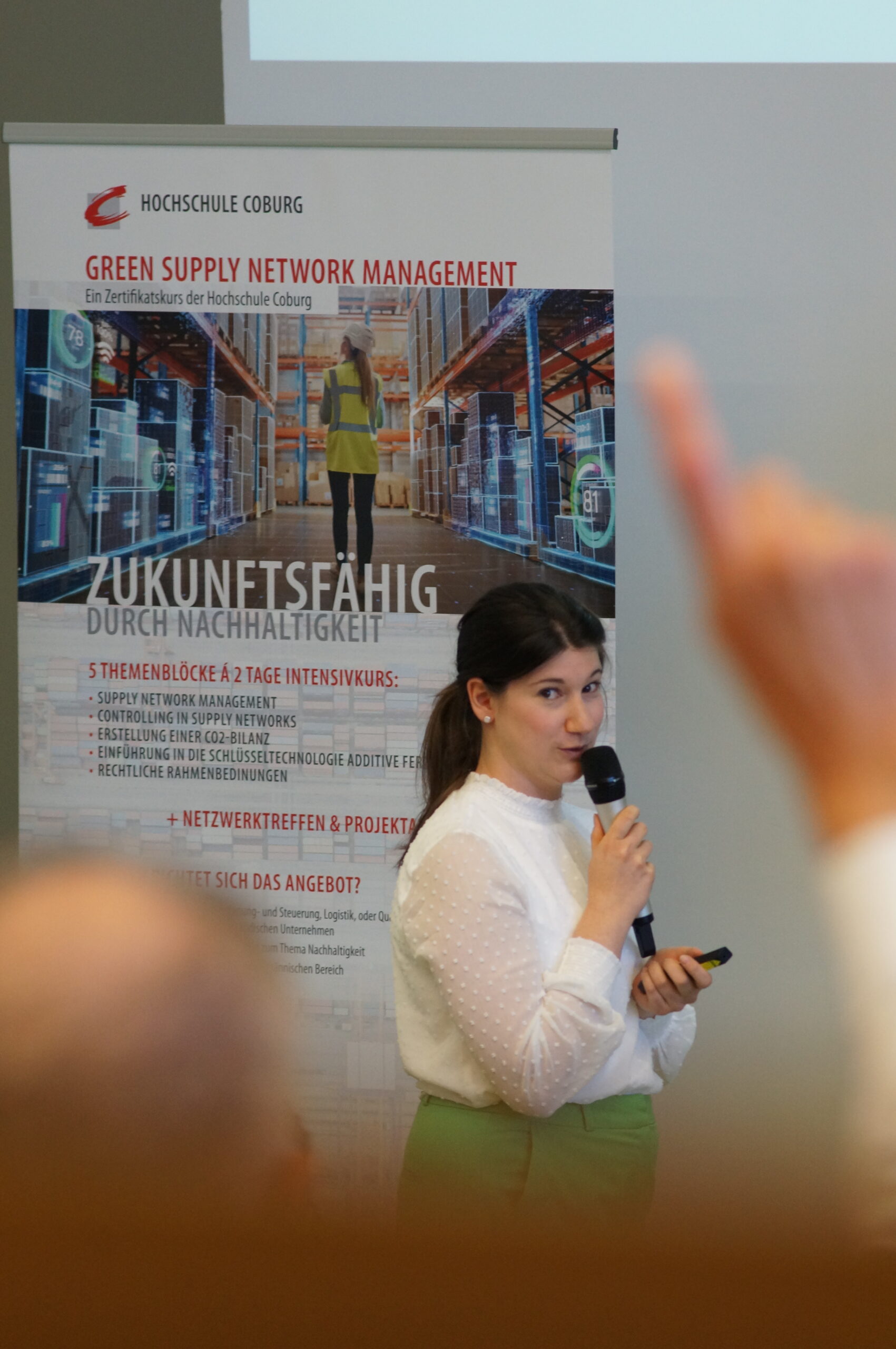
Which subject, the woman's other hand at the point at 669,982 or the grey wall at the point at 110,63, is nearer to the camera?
the woman's other hand at the point at 669,982

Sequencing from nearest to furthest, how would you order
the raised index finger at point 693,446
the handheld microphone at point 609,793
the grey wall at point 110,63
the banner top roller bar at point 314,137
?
the raised index finger at point 693,446 < the handheld microphone at point 609,793 < the banner top roller bar at point 314,137 < the grey wall at point 110,63

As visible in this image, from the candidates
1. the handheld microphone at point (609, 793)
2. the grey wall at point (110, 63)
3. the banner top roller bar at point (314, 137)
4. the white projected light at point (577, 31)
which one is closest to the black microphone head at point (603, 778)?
the handheld microphone at point (609, 793)

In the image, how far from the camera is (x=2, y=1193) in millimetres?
256

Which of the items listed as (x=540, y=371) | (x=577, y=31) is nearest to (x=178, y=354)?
(x=540, y=371)

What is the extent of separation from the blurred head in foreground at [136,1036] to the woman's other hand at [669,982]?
40.4 inches

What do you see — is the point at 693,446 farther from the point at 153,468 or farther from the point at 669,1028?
the point at 153,468

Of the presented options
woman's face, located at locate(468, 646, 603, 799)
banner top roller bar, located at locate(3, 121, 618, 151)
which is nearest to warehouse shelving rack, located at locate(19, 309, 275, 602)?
banner top roller bar, located at locate(3, 121, 618, 151)

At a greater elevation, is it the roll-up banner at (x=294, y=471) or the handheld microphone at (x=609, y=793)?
the roll-up banner at (x=294, y=471)

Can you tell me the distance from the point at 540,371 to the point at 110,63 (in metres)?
1.57

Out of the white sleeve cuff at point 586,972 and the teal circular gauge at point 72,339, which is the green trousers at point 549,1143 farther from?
the teal circular gauge at point 72,339

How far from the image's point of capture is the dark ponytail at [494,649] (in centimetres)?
153

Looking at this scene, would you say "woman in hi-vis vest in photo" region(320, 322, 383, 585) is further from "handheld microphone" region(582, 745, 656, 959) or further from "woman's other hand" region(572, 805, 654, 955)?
"woman's other hand" region(572, 805, 654, 955)

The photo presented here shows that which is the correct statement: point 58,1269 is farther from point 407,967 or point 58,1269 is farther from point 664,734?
A: point 664,734

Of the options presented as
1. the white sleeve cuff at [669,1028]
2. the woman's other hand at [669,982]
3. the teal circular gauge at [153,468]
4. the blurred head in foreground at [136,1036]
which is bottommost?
the white sleeve cuff at [669,1028]
